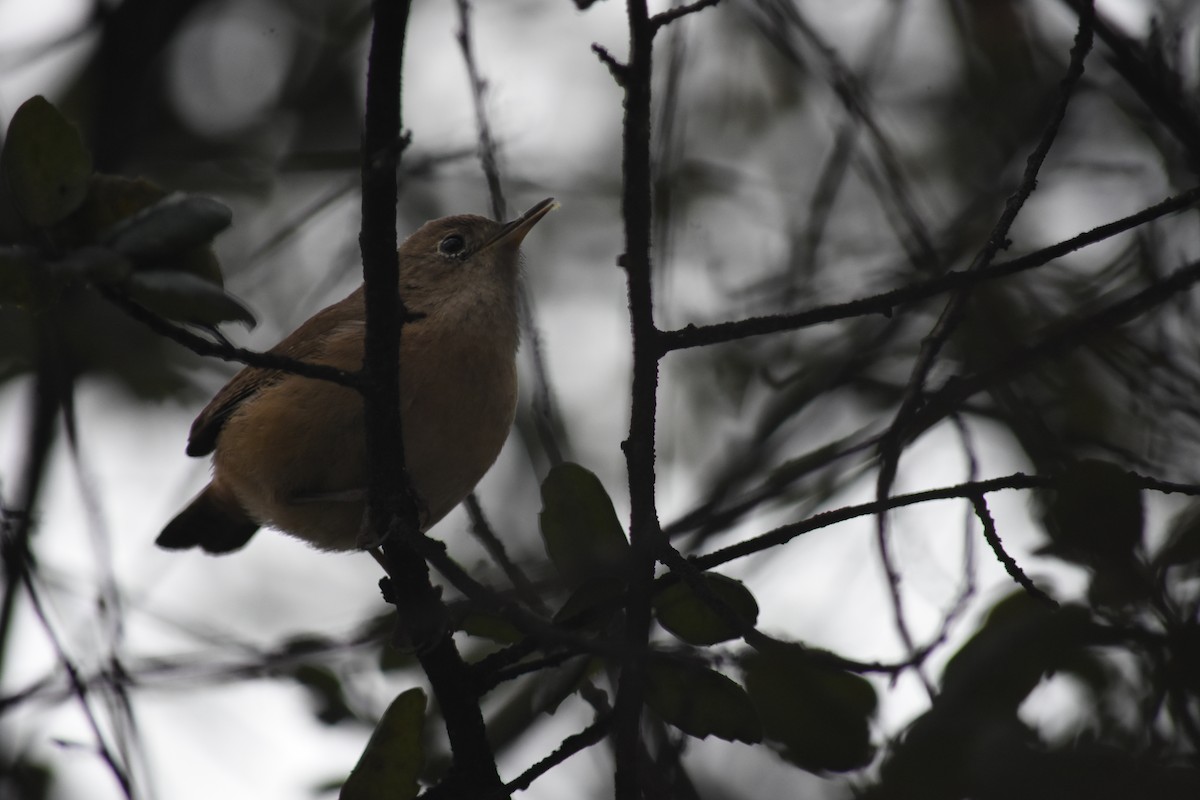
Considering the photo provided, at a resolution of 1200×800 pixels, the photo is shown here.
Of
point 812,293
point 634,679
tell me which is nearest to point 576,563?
point 634,679

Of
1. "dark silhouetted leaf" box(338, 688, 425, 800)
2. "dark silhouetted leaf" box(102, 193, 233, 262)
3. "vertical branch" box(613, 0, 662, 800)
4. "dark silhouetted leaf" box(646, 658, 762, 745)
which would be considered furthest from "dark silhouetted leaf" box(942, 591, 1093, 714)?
"dark silhouetted leaf" box(102, 193, 233, 262)

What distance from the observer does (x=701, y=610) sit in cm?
309

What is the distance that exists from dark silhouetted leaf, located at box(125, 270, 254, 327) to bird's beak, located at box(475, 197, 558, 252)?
2926 millimetres

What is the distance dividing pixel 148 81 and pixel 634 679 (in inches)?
247

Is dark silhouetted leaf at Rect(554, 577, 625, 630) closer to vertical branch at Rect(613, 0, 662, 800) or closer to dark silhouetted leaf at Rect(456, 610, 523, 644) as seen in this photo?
vertical branch at Rect(613, 0, 662, 800)

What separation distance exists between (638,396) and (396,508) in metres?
1.07

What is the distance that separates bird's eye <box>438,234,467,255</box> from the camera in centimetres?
551

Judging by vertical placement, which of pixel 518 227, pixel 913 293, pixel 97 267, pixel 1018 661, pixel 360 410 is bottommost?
pixel 1018 661

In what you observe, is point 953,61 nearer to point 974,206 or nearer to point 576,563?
point 974,206

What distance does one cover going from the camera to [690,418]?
24.0ft

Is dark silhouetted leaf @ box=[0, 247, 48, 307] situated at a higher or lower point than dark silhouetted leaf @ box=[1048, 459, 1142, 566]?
higher

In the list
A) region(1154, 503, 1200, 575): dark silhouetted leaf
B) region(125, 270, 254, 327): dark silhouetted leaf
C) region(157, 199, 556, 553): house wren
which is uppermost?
region(157, 199, 556, 553): house wren

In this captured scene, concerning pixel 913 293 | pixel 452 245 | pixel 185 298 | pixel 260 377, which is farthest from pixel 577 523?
pixel 452 245

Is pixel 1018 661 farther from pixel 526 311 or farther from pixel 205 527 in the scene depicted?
pixel 205 527
